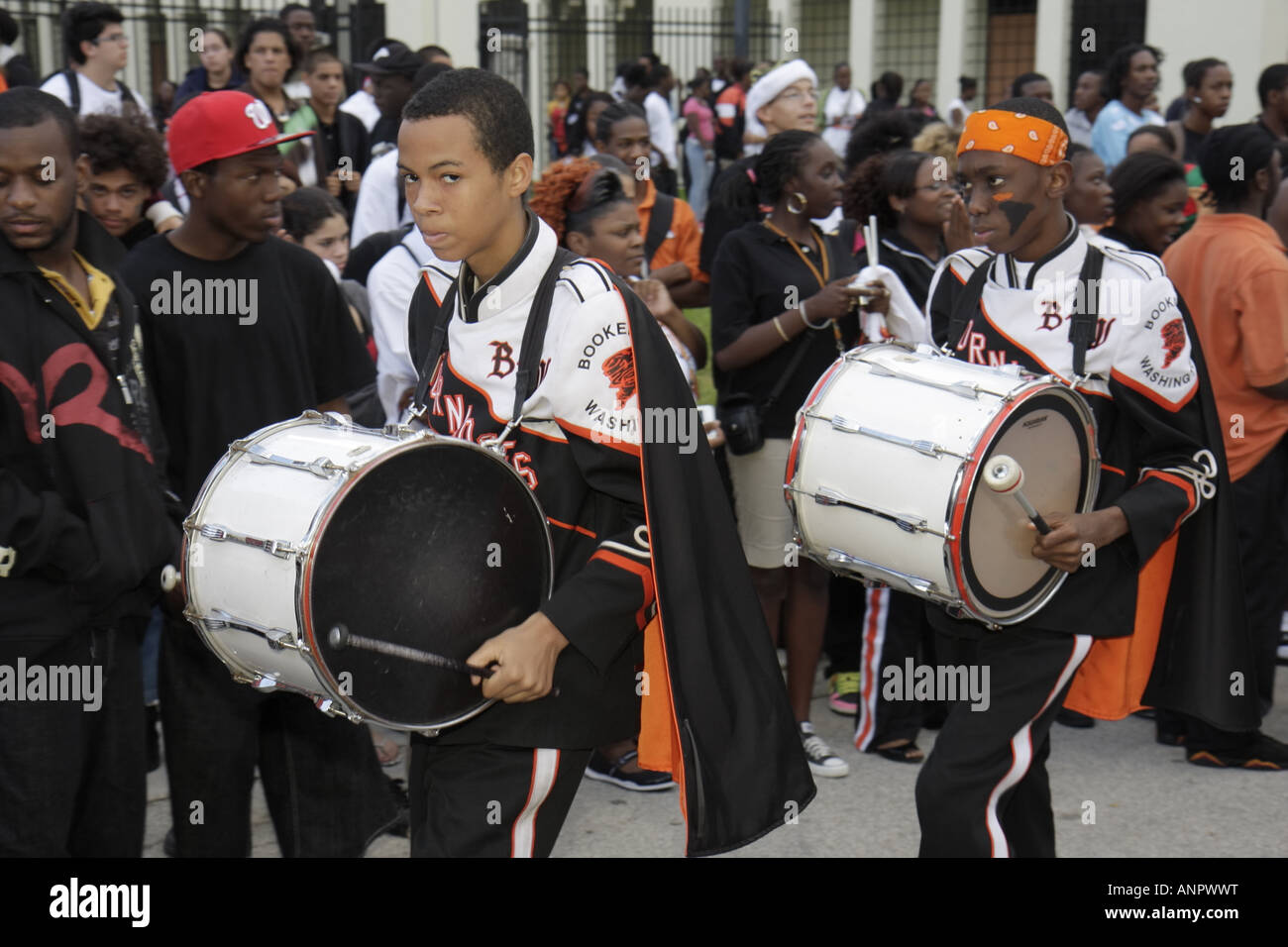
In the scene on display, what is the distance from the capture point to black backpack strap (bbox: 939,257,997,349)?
3824 millimetres

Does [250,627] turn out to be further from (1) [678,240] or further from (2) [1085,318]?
(1) [678,240]

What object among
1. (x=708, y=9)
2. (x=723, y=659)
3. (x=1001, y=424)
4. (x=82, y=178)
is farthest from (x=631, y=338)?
(x=708, y=9)

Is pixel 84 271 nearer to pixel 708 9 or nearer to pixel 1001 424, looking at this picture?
pixel 1001 424

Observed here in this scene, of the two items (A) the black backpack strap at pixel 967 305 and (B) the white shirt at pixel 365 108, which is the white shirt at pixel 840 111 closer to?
(B) the white shirt at pixel 365 108

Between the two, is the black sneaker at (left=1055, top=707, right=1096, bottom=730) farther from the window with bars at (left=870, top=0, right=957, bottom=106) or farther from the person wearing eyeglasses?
the window with bars at (left=870, top=0, right=957, bottom=106)

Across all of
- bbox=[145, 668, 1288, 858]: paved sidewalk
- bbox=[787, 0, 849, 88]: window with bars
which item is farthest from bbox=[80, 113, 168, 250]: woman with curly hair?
bbox=[787, 0, 849, 88]: window with bars

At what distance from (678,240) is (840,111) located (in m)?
11.8

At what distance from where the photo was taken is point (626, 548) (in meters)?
2.83

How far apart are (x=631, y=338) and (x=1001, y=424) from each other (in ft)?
3.17

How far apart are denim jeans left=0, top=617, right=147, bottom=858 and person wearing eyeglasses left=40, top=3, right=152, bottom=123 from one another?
4.47m

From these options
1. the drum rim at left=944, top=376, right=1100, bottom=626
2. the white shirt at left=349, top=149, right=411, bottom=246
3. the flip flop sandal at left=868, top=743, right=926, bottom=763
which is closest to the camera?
the drum rim at left=944, top=376, right=1100, bottom=626

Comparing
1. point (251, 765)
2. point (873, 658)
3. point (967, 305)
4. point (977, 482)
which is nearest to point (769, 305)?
point (873, 658)

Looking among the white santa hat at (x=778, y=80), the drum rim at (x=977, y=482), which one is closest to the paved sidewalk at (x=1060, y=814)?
the drum rim at (x=977, y=482)

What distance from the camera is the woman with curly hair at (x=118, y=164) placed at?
462cm
